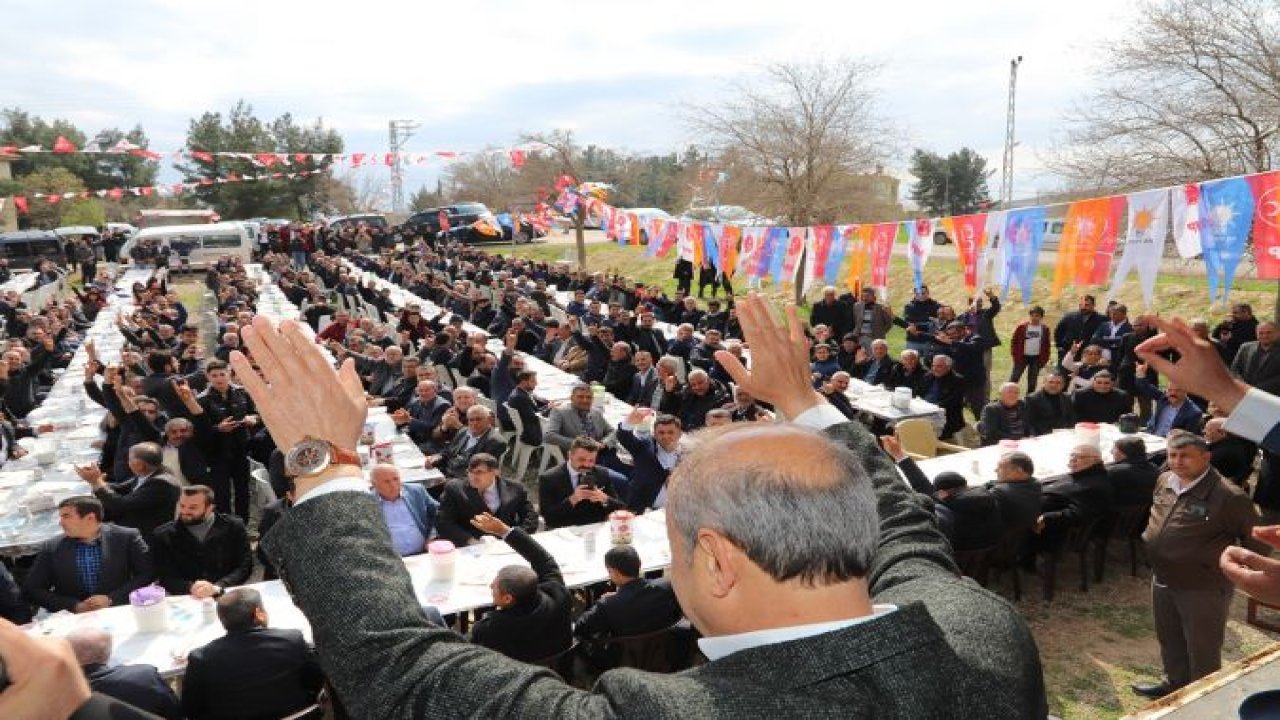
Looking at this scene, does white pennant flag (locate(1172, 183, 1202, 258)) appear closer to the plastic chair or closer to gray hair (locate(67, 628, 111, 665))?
the plastic chair

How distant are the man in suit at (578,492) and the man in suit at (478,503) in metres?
0.21

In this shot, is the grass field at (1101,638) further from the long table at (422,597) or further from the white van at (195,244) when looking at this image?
the white van at (195,244)

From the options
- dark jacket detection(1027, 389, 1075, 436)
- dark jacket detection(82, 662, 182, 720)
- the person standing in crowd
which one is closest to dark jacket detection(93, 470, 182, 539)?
dark jacket detection(82, 662, 182, 720)

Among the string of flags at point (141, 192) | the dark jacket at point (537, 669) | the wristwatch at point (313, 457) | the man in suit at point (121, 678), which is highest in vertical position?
the string of flags at point (141, 192)

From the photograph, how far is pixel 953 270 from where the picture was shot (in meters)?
22.5

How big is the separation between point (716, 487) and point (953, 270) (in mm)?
23166

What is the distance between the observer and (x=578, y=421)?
821cm

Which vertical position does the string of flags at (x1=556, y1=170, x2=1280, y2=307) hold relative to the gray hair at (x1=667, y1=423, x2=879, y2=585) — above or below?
above

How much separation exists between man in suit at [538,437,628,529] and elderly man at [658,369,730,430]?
243cm

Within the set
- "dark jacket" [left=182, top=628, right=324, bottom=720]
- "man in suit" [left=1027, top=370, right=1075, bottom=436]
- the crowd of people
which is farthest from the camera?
"man in suit" [left=1027, top=370, right=1075, bottom=436]

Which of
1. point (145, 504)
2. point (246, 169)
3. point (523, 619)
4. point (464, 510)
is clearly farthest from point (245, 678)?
point (246, 169)

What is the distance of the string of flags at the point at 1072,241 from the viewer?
7.24 m

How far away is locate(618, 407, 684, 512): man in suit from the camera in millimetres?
6727

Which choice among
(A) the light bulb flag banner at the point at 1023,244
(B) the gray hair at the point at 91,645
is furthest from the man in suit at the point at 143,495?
(A) the light bulb flag banner at the point at 1023,244
